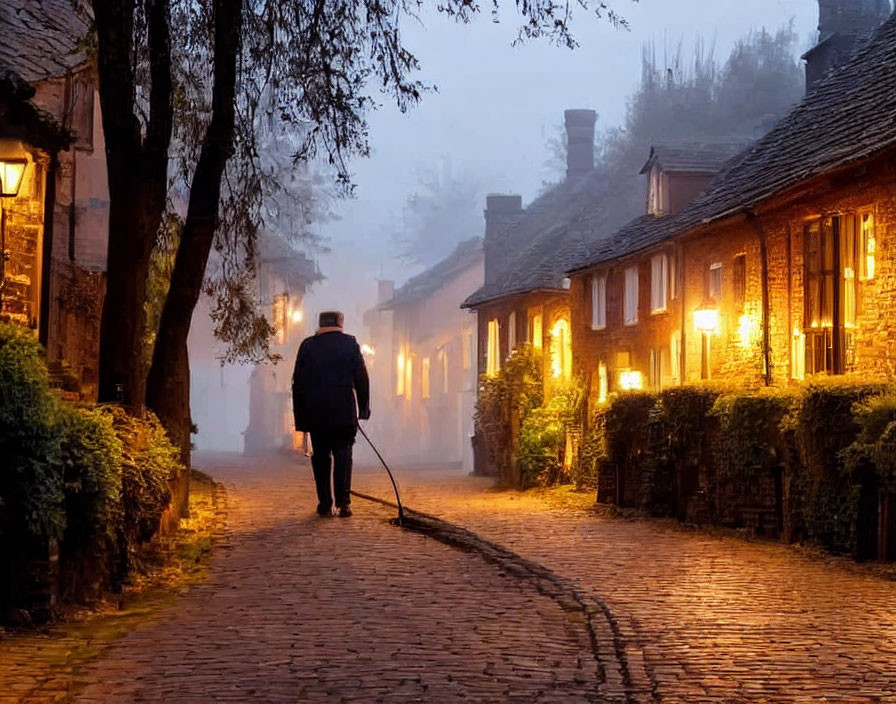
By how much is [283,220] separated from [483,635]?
143ft

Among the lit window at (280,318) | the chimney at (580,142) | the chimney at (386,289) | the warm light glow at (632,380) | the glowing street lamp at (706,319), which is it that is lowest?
the warm light glow at (632,380)

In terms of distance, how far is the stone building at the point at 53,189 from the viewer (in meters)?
15.7

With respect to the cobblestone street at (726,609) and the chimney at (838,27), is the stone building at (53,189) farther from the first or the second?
the chimney at (838,27)

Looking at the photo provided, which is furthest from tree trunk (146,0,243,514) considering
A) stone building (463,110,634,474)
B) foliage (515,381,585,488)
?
stone building (463,110,634,474)

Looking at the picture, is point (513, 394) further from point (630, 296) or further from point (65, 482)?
point (65, 482)

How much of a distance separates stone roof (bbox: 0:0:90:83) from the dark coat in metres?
4.57

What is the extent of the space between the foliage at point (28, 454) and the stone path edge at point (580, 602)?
3.36 meters

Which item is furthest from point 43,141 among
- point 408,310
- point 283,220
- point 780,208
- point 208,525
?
point 408,310

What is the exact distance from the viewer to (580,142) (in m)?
46.2

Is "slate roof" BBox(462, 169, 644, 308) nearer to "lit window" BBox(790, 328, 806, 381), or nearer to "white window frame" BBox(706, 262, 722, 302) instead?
"white window frame" BBox(706, 262, 722, 302)

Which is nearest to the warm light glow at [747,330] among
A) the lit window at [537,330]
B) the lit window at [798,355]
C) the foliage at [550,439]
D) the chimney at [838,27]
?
the lit window at [798,355]

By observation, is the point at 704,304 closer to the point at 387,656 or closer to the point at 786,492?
the point at 786,492

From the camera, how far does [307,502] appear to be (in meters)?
17.4

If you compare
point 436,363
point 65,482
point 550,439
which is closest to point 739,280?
point 550,439
